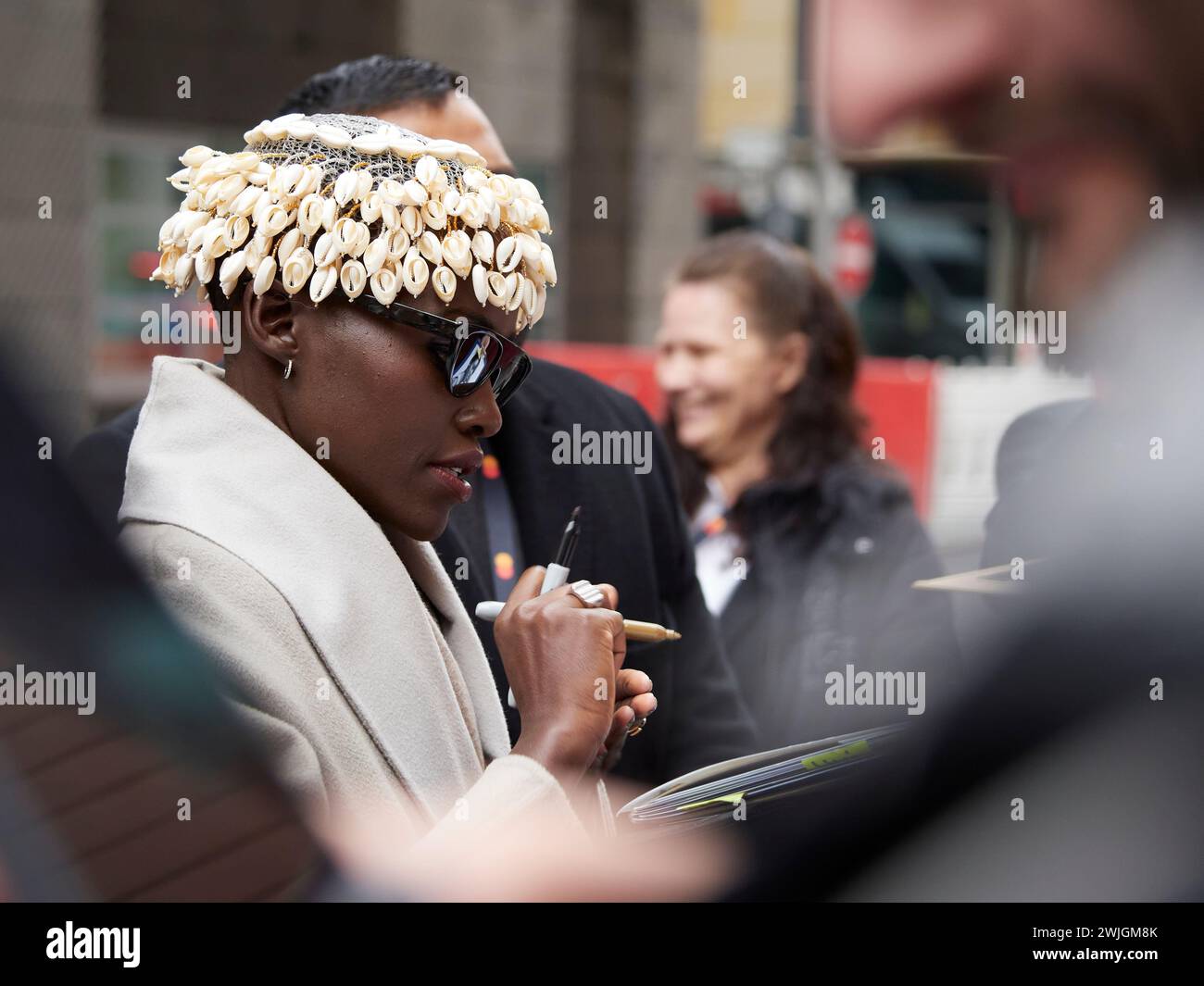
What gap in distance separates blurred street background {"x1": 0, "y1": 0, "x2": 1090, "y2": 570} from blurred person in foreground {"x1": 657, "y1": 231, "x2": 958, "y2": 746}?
0.78 feet

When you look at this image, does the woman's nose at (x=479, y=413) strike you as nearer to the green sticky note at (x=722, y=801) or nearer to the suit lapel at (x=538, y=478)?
the suit lapel at (x=538, y=478)

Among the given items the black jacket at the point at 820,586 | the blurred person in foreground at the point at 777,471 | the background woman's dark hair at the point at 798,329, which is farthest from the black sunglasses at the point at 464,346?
the background woman's dark hair at the point at 798,329

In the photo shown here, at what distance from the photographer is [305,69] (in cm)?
685

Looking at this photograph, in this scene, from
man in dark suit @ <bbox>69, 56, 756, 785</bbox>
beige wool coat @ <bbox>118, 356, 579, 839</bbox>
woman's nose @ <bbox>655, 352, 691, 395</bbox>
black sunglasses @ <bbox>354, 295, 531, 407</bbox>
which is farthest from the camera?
woman's nose @ <bbox>655, 352, 691, 395</bbox>

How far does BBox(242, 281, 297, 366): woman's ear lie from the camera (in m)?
1.41

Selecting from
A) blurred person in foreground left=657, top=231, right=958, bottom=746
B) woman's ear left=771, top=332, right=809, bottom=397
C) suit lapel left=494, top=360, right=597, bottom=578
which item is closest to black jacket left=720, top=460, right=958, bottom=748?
blurred person in foreground left=657, top=231, right=958, bottom=746

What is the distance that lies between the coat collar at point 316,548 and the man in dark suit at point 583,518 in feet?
0.26

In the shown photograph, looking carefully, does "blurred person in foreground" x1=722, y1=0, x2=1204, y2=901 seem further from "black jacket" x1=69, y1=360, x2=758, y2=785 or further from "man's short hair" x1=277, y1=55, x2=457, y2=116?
"man's short hair" x1=277, y1=55, x2=457, y2=116

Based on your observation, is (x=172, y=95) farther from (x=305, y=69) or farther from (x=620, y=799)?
(x=620, y=799)

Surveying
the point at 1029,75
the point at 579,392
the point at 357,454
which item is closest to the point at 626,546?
the point at 579,392

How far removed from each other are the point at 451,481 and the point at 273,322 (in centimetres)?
24

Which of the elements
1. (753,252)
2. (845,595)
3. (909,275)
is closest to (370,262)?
(845,595)

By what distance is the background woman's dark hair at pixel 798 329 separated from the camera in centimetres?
367

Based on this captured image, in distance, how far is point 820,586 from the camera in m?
3.23
